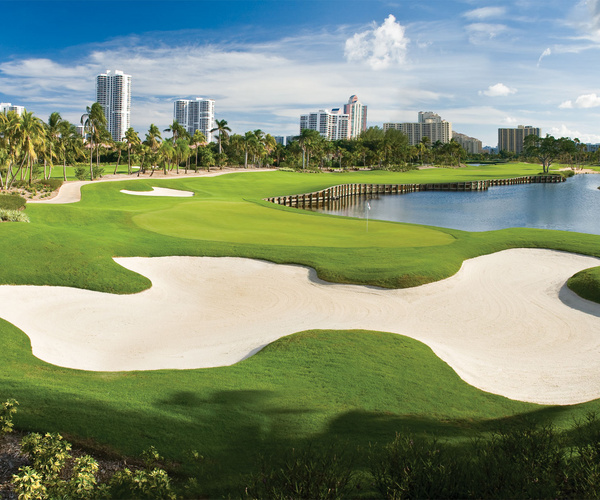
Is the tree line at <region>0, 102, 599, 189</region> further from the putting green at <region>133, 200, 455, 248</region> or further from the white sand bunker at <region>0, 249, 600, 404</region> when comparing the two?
the white sand bunker at <region>0, 249, 600, 404</region>

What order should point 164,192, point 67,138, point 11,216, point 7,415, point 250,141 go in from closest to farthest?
point 7,415 < point 11,216 < point 164,192 < point 67,138 < point 250,141

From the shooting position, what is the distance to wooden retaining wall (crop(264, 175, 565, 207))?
65625mm

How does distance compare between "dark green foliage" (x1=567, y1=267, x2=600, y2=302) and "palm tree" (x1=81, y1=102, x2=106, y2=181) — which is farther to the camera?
"palm tree" (x1=81, y1=102, x2=106, y2=181)

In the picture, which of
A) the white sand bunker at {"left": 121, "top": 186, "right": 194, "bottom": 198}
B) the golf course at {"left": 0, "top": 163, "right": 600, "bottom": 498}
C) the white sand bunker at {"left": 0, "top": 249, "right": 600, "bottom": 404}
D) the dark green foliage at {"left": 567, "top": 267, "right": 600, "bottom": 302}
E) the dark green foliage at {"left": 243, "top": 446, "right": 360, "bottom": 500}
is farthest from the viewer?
the white sand bunker at {"left": 121, "top": 186, "right": 194, "bottom": 198}

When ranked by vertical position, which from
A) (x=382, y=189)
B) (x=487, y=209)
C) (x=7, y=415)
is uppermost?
(x=382, y=189)

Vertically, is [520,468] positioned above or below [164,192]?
below

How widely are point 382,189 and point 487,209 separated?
2944cm

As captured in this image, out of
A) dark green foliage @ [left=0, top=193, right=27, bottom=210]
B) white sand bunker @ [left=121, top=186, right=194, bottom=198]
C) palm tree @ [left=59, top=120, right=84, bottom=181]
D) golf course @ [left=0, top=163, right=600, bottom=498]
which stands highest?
palm tree @ [left=59, top=120, right=84, bottom=181]

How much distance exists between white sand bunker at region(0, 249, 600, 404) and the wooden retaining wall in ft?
130

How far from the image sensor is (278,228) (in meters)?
32.2

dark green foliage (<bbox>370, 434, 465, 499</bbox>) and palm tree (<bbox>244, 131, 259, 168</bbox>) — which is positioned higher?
palm tree (<bbox>244, 131, 259, 168</bbox>)

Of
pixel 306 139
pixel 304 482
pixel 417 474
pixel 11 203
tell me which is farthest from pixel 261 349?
pixel 306 139

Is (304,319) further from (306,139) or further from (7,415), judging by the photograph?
(306,139)

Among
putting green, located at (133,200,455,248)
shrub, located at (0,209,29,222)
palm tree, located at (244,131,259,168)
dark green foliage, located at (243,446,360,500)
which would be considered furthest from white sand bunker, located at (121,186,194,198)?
palm tree, located at (244,131,259,168)
